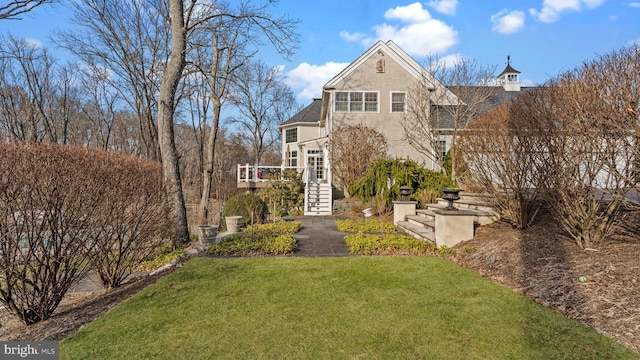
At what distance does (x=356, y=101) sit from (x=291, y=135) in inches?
328

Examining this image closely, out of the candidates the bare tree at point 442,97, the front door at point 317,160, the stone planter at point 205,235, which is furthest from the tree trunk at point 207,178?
the bare tree at point 442,97

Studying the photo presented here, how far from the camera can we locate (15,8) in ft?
21.7

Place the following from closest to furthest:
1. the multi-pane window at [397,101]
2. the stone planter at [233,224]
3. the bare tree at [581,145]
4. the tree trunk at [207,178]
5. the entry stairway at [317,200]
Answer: the bare tree at [581,145] < the stone planter at [233,224] < the entry stairway at [317,200] < the tree trunk at [207,178] < the multi-pane window at [397,101]

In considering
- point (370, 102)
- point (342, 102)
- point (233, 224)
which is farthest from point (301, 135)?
point (233, 224)

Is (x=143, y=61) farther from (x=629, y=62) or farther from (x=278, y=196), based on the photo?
(x=629, y=62)

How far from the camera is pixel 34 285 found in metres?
3.91

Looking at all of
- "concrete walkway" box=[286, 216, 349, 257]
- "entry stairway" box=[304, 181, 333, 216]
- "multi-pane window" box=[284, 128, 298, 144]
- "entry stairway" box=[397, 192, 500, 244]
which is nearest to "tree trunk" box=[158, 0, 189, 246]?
"concrete walkway" box=[286, 216, 349, 257]

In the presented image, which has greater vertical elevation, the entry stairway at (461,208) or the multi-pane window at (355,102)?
the multi-pane window at (355,102)

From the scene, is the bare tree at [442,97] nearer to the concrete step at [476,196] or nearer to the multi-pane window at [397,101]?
the multi-pane window at [397,101]

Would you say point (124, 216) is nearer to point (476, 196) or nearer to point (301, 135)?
point (476, 196)

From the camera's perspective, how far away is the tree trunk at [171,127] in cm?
833

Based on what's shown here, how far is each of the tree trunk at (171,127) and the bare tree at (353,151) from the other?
354 inches

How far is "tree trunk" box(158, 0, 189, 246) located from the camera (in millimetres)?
8328

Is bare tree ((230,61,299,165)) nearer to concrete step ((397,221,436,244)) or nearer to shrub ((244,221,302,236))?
shrub ((244,221,302,236))
